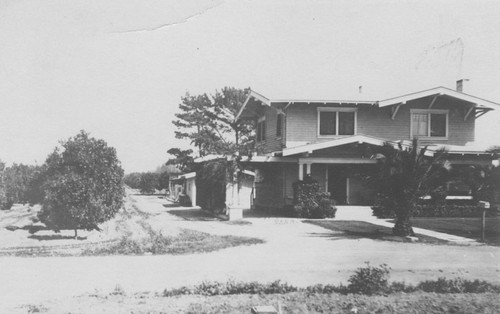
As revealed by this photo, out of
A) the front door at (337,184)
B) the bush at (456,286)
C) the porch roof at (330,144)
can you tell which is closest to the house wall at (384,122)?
the front door at (337,184)

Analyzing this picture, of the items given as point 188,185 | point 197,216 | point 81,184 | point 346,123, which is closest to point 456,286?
point 81,184

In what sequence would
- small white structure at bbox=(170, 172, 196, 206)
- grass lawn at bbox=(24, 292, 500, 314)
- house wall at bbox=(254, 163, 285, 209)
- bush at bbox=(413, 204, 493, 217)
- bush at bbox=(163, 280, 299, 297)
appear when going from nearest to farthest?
grass lawn at bbox=(24, 292, 500, 314)
bush at bbox=(163, 280, 299, 297)
bush at bbox=(413, 204, 493, 217)
house wall at bbox=(254, 163, 285, 209)
small white structure at bbox=(170, 172, 196, 206)

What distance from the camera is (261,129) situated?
26188 mm

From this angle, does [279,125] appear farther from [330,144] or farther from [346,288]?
[346,288]

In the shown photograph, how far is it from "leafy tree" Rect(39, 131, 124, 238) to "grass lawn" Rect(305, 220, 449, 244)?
7.06 meters

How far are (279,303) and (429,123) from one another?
18590mm

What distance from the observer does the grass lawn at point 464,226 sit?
45.9 feet

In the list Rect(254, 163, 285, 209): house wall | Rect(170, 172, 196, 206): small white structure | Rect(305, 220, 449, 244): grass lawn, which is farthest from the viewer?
Rect(170, 172, 196, 206): small white structure

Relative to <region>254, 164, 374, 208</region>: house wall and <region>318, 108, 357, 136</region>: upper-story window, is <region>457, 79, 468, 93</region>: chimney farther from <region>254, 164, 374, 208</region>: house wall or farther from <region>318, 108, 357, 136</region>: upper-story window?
<region>254, 164, 374, 208</region>: house wall

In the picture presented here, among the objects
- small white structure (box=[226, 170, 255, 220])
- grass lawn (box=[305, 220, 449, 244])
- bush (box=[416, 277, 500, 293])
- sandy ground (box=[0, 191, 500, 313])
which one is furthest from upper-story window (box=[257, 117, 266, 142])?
bush (box=[416, 277, 500, 293])

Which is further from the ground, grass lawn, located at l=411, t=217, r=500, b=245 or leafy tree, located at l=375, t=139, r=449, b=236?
leafy tree, located at l=375, t=139, r=449, b=236

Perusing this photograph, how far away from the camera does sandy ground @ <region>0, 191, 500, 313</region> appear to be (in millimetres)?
7508

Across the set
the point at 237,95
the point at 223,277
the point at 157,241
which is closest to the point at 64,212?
the point at 157,241

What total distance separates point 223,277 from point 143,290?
156 centimetres
